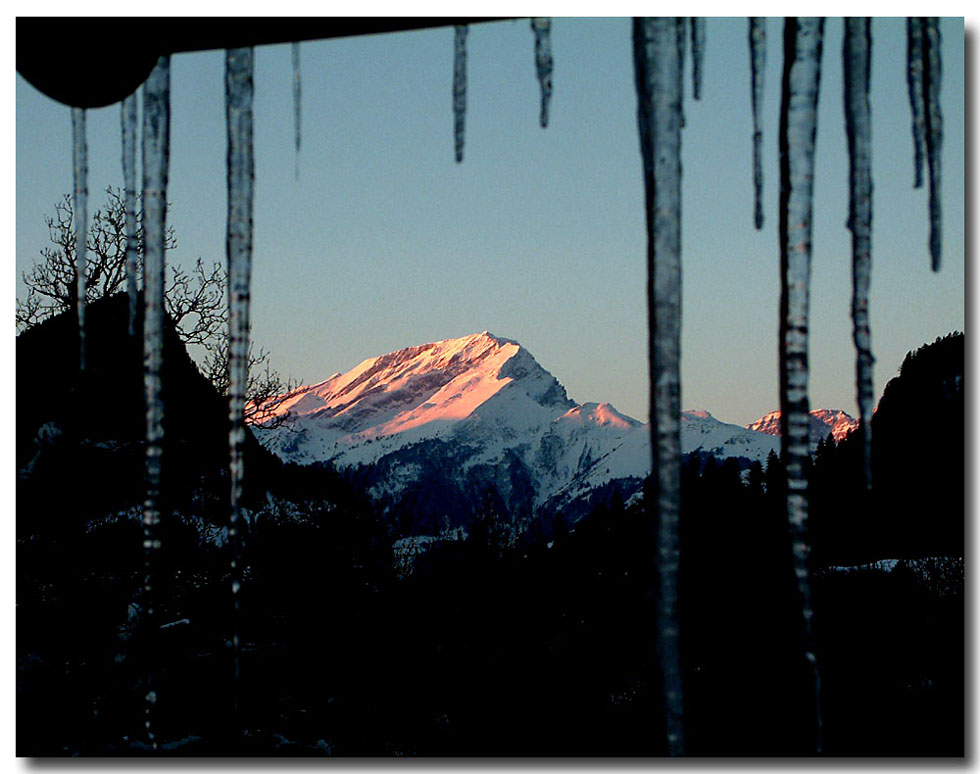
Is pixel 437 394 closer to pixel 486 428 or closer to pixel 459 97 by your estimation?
pixel 486 428

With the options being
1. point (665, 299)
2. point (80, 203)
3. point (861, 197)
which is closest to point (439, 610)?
point (80, 203)

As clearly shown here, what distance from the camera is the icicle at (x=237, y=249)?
181 centimetres

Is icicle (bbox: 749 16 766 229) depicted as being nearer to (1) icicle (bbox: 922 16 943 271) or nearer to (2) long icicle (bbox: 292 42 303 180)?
(1) icicle (bbox: 922 16 943 271)

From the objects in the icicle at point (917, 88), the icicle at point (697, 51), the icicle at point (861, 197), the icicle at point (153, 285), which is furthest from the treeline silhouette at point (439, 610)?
the icicle at point (697, 51)

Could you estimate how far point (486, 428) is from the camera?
5738 inches

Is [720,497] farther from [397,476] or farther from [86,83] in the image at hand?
[397,476]

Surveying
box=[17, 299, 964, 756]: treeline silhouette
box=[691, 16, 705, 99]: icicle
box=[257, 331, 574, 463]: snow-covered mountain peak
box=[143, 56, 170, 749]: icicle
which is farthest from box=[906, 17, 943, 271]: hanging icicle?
box=[257, 331, 574, 463]: snow-covered mountain peak

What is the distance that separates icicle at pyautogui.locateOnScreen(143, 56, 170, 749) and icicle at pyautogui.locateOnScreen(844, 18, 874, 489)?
4.95ft

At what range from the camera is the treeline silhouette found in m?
4.25

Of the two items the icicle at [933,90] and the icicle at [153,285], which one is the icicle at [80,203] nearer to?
the icicle at [153,285]

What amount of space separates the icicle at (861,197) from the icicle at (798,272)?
0.10 meters

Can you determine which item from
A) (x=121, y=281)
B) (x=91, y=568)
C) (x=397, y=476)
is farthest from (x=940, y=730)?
(x=397, y=476)

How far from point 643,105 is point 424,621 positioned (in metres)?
5.61

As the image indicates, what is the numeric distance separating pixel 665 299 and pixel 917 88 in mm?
795
